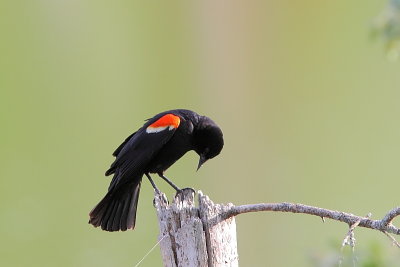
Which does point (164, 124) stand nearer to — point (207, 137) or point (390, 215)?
point (207, 137)

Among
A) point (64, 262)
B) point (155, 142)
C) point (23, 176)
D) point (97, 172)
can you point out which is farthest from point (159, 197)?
point (23, 176)

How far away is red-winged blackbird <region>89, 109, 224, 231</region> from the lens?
2645mm

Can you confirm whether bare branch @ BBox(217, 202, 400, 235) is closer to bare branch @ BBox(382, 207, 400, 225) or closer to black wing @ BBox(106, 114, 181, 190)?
bare branch @ BBox(382, 207, 400, 225)

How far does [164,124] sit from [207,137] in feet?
0.74

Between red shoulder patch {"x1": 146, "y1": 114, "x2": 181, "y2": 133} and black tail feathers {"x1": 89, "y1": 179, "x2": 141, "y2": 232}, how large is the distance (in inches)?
9.9

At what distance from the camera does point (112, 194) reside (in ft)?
8.76

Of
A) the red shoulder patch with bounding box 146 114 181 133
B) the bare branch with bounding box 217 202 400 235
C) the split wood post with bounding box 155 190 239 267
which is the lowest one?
the split wood post with bounding box 155 190 239 267

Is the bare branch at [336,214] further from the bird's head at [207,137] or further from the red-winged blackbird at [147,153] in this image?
the bird's head at [207,137]

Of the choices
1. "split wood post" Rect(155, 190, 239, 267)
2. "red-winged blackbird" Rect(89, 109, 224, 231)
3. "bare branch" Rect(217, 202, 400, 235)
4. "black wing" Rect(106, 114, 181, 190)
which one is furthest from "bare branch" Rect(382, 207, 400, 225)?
"black wing" Rect(106, 114, 181, 190)

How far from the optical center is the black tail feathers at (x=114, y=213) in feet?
8.63

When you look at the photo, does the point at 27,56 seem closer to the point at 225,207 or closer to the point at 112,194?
the point at 112,194

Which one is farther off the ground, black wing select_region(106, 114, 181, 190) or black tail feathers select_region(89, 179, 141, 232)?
black wing select_region(106, 114, 181, 190)

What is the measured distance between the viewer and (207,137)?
2.94 m

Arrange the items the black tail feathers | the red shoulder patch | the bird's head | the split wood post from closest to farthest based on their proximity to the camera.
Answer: the split wood post, the black tail feathers, the red shoulder patch, the bird's head
